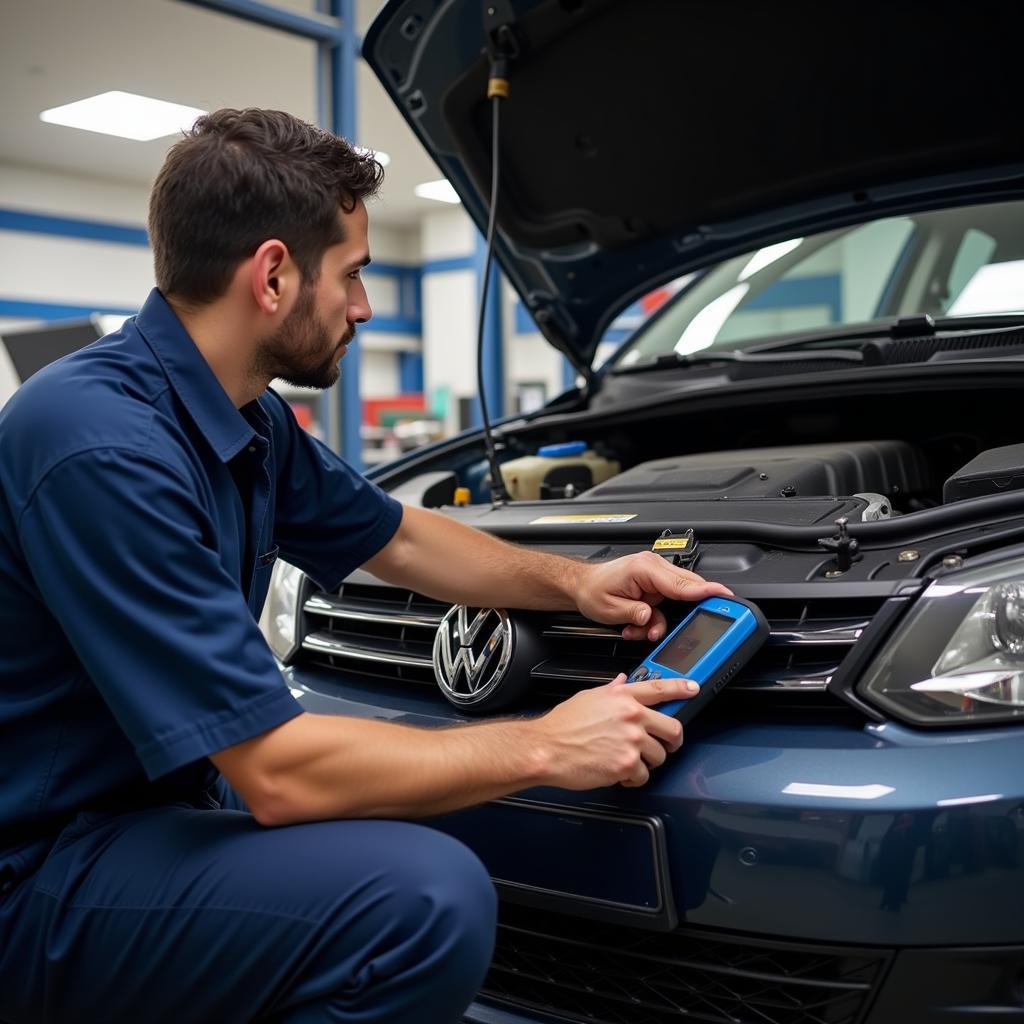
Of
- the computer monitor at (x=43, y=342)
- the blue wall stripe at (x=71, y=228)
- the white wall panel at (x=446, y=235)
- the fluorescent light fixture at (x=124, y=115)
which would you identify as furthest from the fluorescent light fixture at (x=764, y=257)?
the white wall panel at (x=446, y=235)

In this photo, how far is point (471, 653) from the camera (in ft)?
4.58

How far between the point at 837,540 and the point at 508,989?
26.7 inches

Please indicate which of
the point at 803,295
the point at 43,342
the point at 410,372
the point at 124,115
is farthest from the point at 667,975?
the point at 410,372

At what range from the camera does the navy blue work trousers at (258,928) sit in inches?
40.1

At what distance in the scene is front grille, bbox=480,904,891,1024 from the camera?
3.56ft

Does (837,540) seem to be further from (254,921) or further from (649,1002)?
(254,921)

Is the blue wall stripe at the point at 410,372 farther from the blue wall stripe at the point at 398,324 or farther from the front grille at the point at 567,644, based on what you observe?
the front grille at the point at 567,644

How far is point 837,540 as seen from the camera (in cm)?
126

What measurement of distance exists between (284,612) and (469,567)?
0.44m

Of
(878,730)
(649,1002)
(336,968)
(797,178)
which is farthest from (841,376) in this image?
(336,968)

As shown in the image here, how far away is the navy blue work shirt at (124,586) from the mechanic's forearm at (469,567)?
290 mm

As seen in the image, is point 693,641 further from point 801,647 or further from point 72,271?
point 72,271

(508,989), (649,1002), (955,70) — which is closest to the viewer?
(649,1002)

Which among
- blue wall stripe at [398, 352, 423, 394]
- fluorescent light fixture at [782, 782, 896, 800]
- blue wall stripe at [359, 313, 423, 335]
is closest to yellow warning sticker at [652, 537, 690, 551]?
fluorescent light fixture at [782, 782, 896, 800]
